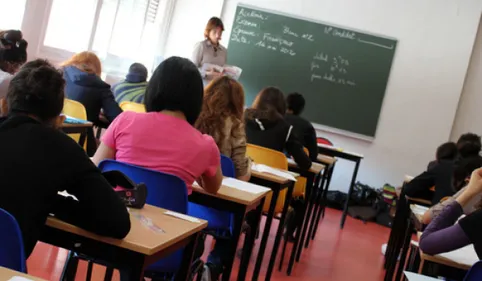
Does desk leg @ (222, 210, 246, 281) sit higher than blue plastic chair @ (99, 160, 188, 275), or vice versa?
blue plastic chair @ (99, 160, 188, 275)

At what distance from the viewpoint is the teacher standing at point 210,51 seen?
6617 mm

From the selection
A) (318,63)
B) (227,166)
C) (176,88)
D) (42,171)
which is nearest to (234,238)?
(227,166)

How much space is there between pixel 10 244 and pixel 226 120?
2.00 m

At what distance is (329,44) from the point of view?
25.9 feet

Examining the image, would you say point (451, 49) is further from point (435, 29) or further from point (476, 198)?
point (476, 198)

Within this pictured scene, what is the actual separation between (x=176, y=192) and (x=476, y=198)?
54.3 inches

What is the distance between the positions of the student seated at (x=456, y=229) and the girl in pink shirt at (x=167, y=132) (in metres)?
0.93

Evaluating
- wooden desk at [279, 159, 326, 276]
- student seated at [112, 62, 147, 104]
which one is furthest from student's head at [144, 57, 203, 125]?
student seated at [112, 62, 147, 104]

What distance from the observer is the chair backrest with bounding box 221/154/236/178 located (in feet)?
10.4

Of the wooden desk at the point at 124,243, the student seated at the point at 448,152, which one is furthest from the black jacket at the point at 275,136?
the wooden desk at the point at 124,243

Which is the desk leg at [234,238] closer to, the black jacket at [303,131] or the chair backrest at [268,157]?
the chair backrest at [268,157]

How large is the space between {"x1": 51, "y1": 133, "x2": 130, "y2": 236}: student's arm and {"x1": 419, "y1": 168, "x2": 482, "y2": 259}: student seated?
4.37 feet

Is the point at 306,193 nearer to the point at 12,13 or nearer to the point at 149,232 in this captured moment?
the point at 12,13

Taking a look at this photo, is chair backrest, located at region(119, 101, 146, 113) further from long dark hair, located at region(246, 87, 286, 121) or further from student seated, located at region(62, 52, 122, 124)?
long dark hair, located at region(246, 87, 286, 121)
